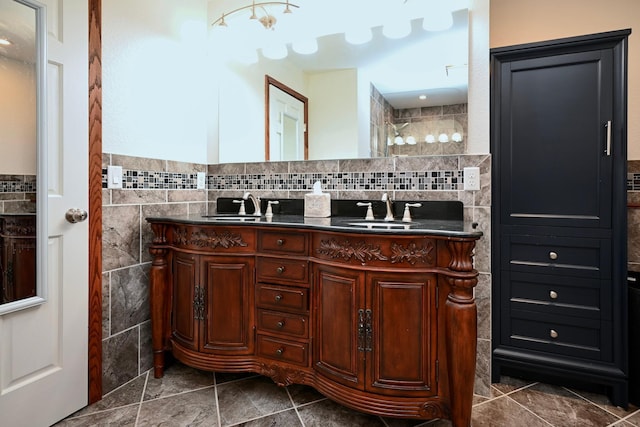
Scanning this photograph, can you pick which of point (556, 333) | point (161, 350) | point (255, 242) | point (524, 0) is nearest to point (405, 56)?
point (524, 0)

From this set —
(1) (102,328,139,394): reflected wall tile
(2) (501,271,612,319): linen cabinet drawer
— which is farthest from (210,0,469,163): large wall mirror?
(1) (102,328,139,394): reflected wall tile

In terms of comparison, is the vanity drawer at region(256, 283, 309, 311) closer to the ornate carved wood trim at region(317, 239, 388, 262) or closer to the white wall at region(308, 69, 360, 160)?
the ornate carved wood trim at region(317, 239, 388, 262)

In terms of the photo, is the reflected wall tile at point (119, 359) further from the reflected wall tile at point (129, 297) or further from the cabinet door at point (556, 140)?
the cabinet door at point (556, 140)

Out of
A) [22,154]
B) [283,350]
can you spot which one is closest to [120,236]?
[22,154]

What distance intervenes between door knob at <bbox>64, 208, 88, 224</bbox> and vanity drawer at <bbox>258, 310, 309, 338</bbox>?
0.91 metres

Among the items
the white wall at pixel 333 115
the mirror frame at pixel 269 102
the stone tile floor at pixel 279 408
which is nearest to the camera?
the stone tile floor at pixel 279 408

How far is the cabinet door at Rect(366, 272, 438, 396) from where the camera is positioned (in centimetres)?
132

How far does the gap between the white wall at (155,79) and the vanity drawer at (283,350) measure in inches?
48.0

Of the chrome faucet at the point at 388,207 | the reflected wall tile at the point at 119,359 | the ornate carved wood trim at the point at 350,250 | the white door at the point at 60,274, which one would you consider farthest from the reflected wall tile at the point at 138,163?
the chrome faucet at the point at 388,207

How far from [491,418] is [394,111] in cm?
161

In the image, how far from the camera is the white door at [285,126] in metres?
2.25

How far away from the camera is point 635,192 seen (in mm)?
1970

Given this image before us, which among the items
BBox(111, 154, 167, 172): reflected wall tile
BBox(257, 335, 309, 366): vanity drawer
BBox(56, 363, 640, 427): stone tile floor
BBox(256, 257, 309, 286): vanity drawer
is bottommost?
BBox(56, 363, 640, 427): stone tile floor

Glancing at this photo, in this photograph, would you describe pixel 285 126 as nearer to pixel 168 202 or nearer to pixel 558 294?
pixel 168 202
